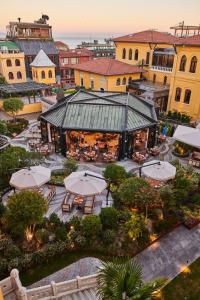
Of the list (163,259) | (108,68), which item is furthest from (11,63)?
(163,259)

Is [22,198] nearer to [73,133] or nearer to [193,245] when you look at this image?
[193,245]

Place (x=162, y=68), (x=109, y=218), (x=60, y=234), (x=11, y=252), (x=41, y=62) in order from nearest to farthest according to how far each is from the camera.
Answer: (x=11, y=252), (x=60, y=234), (x=109, y=218), (x=162, y=68), (x=41, y=62)

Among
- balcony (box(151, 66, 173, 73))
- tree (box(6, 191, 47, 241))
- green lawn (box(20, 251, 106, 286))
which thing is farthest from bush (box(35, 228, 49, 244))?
balcony (box(151, 66, 173, 73))

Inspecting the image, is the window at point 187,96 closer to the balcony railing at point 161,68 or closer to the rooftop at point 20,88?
the balcony railing at point 161,68

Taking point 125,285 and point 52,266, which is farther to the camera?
point 52,266

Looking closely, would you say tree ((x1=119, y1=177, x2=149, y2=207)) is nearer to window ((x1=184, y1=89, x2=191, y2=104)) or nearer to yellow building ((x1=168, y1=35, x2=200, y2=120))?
yellow building ((x1=168, y1=35, x2=200, y2=120))

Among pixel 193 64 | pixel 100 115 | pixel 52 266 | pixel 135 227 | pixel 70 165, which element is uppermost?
pixel 193 64

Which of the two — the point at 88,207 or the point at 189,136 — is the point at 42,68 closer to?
the point at 189,136
